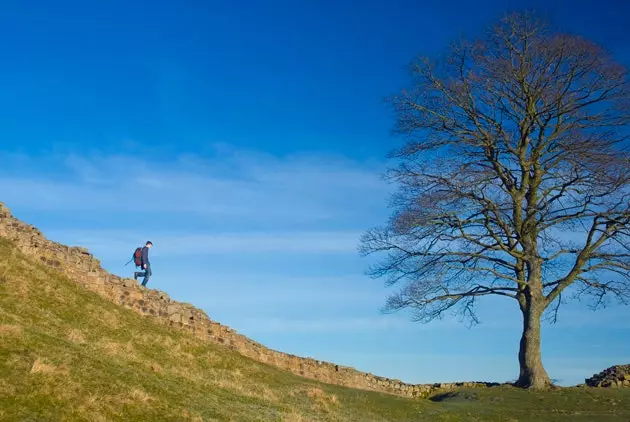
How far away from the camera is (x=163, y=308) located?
2403 centimetres

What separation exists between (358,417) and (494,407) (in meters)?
5.44

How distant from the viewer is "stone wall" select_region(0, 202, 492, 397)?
23.0 m

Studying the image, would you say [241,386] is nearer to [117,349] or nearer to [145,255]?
[117,349]

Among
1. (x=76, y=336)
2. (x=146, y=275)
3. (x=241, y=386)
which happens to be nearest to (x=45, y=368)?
(x=76, y=336)

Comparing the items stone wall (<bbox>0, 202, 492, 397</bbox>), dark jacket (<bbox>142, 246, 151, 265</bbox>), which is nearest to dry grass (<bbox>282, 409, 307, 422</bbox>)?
stone wall (<bbox>0, 202, 492, 397</bbox>)

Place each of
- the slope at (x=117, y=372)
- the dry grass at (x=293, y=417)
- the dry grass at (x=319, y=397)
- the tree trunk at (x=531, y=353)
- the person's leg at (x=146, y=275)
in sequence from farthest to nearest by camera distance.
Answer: the person's leg at (x=146, y=275), the tree trunk at (x=531, y=353), the dry grass at (x=319, y=397), the dry grass at (x=293, y=417), the slope at (x=117, y=372)

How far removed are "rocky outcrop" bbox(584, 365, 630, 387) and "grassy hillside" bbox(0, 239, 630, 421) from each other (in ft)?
7.49

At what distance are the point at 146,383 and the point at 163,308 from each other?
407 inches

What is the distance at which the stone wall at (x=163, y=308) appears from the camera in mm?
22984

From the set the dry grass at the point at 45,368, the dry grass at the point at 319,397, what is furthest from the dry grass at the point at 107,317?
the dry grass at the point at 45,368

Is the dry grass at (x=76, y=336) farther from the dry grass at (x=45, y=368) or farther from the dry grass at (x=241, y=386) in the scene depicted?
the dry grass at (x=45, y=368)

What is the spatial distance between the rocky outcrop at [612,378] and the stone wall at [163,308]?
16.3 ft

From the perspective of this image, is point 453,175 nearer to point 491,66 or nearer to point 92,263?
point 491,66

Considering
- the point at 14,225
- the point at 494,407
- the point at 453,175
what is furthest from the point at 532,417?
the point at 14,225
